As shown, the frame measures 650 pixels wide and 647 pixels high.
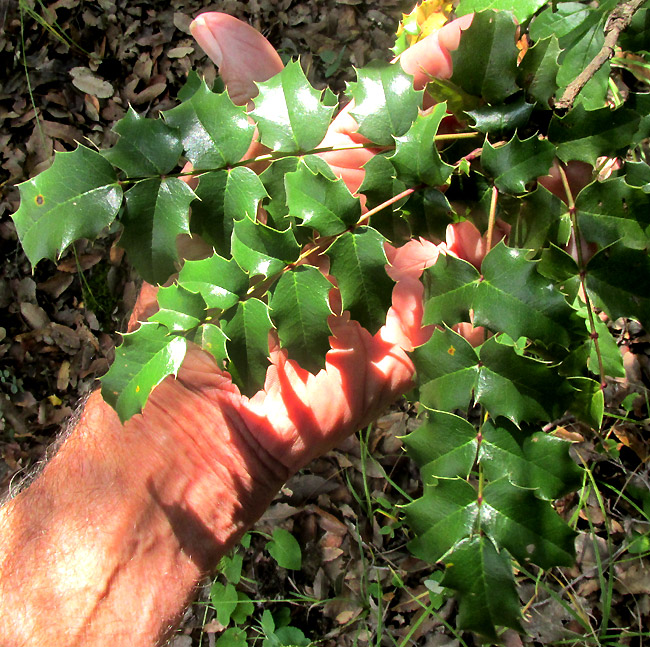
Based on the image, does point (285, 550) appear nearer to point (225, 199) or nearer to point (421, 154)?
point (225, 199)

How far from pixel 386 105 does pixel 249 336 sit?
0.47 m

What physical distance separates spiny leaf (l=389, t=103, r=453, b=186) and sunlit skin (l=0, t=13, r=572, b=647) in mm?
361

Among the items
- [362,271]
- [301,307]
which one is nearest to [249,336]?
[301,307]

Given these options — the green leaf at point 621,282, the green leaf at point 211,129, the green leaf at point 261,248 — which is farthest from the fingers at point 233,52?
the green leaf at point 621,282

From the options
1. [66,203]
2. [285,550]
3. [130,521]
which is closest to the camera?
[66,203]

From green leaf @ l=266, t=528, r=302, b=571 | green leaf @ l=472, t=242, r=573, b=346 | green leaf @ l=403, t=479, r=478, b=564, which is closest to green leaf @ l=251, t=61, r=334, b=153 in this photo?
green leaf @ l=472, t=242, r=573, b=346

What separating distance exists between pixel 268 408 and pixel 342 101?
1398mm

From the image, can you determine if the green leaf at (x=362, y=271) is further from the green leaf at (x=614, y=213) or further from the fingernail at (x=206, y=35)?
the fingernail at (x=206, y=35)

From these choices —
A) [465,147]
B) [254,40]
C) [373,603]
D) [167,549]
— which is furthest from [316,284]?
[373,603]

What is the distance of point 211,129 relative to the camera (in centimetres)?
96

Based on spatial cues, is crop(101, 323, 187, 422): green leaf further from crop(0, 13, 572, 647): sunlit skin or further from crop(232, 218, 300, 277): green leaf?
crop(0, 13, 572, 647): sunlit skin

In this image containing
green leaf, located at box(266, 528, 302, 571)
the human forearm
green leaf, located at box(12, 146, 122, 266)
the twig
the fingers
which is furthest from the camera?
green leaf, located at box(266, 528, 302, 571)

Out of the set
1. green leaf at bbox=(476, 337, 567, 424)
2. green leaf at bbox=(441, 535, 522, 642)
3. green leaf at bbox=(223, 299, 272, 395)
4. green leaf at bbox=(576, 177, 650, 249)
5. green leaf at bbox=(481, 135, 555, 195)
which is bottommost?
green leaf at bbox=(441, 535, 522, 642)

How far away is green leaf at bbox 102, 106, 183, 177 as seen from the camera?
938mm
